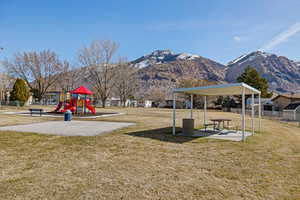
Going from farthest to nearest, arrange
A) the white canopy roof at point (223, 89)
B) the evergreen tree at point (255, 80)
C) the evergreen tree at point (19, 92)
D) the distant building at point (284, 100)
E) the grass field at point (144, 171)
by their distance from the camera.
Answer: the evergreen tree at point (255, 80) → the distant building at point (284, 100) → the evergreen tree at point (19, 92) → the white canopy roof at point (223, 89) → the grass field at point (144, 171)

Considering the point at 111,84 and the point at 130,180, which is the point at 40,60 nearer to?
the point at 111,84

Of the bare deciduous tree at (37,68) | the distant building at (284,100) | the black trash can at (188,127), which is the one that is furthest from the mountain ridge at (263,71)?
the black trash can at (188,127)

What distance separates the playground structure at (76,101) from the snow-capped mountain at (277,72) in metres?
155

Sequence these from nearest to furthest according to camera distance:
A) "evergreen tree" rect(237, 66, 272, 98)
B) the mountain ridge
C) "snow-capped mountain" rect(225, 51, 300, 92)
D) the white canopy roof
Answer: the white canopy roof
"evergreen tree" rect(237, 66, 272, 98)
the mountain ridge
"snow-capped mountain" rect(225, 51, 300, 92)

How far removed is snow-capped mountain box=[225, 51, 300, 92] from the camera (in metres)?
152

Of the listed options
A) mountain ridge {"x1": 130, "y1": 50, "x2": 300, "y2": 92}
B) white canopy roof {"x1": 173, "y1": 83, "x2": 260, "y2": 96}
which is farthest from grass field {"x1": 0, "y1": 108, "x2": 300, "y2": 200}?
mountain ridge {"x1": 130, "y1": 50, "x2": 300, "y2": 92}

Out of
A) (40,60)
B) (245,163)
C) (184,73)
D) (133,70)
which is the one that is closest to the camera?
(245,163)

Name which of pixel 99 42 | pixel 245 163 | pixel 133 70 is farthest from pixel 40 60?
pixel 245 163

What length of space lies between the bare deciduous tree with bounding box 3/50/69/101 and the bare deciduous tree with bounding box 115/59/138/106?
1471cm

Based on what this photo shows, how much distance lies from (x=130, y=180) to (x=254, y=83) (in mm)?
47772

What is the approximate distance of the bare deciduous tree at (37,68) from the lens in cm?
4091

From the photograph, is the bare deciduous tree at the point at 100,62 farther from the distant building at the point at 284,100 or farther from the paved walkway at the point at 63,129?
the distant building at the point at 284,100

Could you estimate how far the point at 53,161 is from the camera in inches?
198

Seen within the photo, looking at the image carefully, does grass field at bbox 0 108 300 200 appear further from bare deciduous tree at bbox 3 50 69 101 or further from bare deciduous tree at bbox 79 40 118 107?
bare deciduous tree at bbox 3 50 69 101
